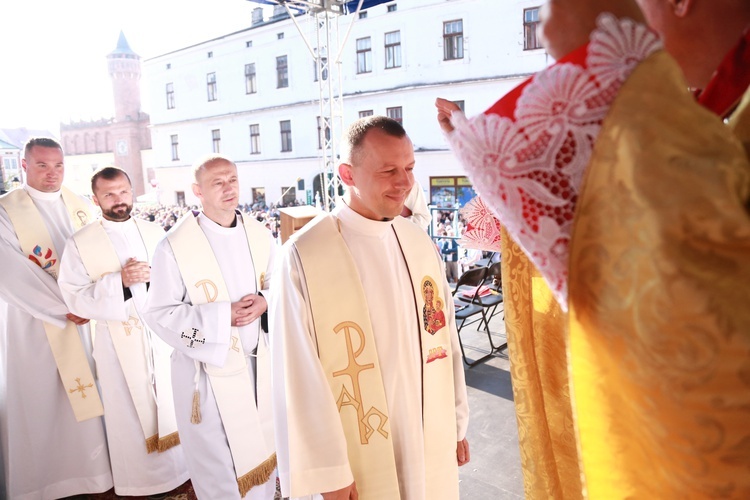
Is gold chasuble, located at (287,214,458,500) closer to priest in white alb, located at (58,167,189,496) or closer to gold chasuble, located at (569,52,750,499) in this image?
gold chasuble, located at (569,52,750,499)

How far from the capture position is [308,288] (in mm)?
1941

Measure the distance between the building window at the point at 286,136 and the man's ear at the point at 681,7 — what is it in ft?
74.4

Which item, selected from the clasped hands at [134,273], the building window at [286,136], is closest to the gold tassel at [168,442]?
the clasped hands at [134,273]

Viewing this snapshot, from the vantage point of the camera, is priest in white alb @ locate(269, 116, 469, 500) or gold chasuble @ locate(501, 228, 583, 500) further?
priest in white alb @ locate(269, 116, 469, 500)

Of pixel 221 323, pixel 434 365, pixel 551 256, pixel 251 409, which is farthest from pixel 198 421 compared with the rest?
pixel 551 256

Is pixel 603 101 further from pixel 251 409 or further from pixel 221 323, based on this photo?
pixel 251 409

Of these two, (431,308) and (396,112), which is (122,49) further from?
(431,308)

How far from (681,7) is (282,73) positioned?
23.4m

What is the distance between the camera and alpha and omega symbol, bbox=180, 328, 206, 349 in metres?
2.77

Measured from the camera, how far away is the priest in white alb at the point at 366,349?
71.6 inches

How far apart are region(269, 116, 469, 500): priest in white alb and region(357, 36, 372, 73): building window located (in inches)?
733

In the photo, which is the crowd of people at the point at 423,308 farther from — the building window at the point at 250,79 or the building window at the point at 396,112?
the building window at the point at 250,79

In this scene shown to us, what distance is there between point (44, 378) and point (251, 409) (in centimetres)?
161

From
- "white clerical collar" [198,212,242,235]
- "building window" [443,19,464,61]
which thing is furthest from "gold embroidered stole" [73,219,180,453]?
"building window" [443,19,464,61]
